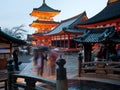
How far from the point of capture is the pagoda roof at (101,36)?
16.9 metres

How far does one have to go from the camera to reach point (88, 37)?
18359 mm

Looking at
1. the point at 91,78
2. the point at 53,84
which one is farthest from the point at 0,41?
the point at 53,84

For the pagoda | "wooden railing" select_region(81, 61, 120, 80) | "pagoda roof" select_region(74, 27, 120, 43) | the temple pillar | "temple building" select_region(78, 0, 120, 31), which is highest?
the pagoda

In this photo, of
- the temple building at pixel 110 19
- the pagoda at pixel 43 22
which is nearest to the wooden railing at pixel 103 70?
the temple building at pixel 110 19

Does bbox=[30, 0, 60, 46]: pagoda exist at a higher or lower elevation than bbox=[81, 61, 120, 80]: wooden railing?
higher

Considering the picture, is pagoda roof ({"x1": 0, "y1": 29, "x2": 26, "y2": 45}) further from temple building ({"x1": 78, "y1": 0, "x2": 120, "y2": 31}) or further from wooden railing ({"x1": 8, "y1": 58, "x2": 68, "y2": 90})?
wooden railing ({"x1": 8, "y1": 58, "x2": 68, "y2": 90})

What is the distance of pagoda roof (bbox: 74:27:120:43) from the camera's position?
1694cm

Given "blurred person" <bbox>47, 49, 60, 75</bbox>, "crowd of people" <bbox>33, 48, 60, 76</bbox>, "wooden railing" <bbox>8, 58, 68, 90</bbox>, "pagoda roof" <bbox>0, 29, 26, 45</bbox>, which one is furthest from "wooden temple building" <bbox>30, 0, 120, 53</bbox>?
"wooden railing" <bbox>8, 58, 68, 90</bbox>

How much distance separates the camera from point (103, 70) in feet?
52.1

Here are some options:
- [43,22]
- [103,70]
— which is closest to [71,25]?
[43,22]

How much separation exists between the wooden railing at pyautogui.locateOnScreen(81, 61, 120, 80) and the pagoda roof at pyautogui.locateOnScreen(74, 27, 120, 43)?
5.44 feet

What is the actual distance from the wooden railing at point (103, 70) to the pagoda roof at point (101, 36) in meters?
1.66

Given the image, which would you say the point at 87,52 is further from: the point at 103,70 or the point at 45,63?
the point at 45,63

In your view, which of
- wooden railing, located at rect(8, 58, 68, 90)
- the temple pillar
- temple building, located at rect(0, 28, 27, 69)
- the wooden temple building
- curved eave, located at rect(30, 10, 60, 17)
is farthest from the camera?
curved eave, located at rect(30, 10, 60, 17)
